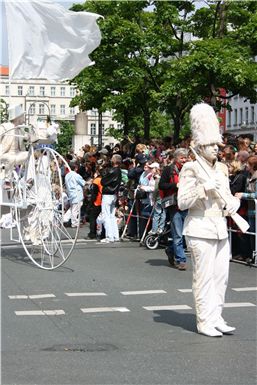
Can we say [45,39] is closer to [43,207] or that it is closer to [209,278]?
[43,207]

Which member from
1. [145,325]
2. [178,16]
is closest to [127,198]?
[145,325]

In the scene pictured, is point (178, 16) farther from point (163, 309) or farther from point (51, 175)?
point (163, 309)

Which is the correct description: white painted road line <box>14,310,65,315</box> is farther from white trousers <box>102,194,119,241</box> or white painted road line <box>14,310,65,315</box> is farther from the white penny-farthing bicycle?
white trousers <box>102,194,119,241</box>

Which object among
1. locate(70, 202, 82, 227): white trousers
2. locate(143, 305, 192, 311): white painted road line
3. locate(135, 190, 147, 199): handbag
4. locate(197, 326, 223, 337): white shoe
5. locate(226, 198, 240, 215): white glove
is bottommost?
locate(143, 305, 192, 311): white painted road line

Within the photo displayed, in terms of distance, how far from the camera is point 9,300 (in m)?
10.0

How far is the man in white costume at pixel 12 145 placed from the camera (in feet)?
42.8

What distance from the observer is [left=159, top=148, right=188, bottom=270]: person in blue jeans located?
13188mm

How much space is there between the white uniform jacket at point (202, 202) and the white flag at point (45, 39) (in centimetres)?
463

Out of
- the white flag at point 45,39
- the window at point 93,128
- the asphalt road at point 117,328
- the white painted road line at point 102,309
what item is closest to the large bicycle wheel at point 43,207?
the asphalt road at point 117,328

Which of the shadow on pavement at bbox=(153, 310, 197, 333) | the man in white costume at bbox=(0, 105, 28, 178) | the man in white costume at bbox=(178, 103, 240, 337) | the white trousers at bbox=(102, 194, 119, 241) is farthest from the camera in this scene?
the white trousers at bbox=(102, 194, 119, 241)

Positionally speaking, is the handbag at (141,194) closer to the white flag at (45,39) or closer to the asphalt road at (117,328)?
the asphalt road at (117,328)

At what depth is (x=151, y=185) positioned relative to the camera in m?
16.7

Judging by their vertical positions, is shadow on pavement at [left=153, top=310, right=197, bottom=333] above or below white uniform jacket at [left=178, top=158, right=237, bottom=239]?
below

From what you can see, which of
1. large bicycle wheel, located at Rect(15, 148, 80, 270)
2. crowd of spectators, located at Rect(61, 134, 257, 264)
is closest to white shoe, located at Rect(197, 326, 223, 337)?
large bicycle wheel, located at Rect(15, 148, 80, 270)
